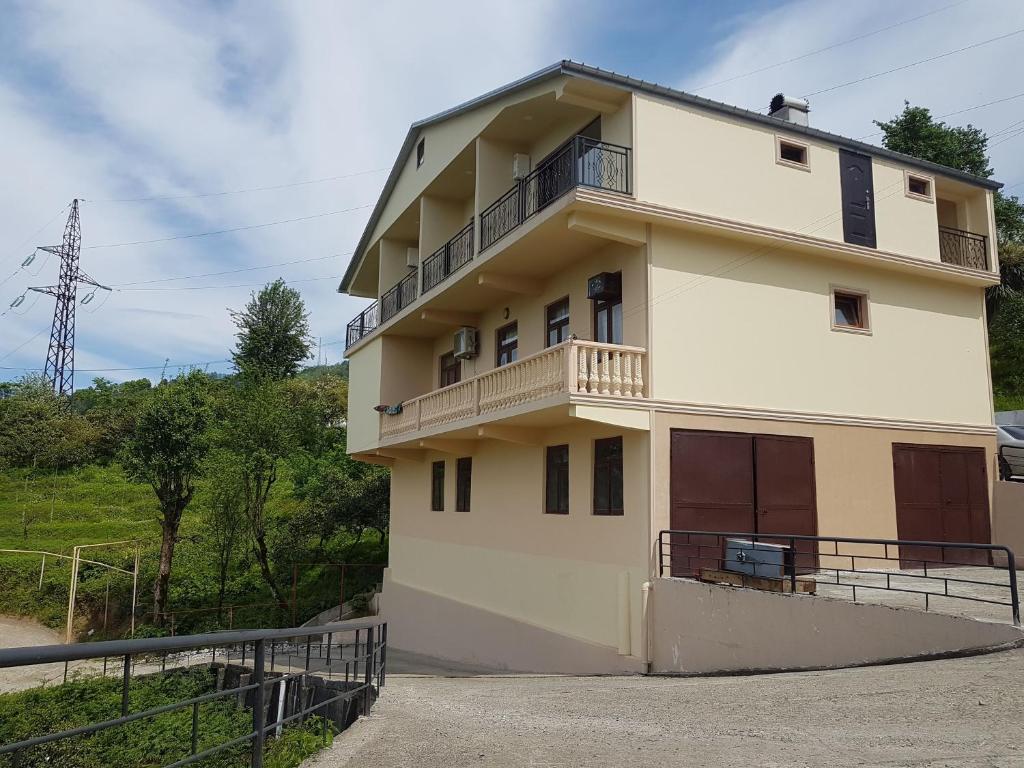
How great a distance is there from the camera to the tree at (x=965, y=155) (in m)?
29.8

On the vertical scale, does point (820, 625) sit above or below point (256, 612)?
above

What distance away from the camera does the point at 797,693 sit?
22.6 feet

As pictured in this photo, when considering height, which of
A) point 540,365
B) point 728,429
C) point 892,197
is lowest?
point 728,429

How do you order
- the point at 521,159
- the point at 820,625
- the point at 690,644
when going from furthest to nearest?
the point at 521,159 → the point at 690,644 → the point at 820,625

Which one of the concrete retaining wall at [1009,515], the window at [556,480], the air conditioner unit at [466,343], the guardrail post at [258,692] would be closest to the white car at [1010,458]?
the concrete retaining wall at [1009,515]

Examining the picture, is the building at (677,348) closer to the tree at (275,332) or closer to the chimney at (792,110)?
the chimney at (792,110)

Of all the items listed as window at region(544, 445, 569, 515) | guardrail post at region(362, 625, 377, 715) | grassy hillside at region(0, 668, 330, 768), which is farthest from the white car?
grassy hillside at region(0, 668, 330, 768)

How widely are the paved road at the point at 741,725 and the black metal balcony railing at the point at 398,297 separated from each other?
1357 centimetres

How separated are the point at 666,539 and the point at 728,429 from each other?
2249 millimetres

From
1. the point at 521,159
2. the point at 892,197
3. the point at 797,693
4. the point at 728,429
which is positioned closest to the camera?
the point at 797,693

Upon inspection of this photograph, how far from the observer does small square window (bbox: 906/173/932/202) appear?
15.3m

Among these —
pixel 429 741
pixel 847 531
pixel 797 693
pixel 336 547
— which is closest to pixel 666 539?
pixel 847 531

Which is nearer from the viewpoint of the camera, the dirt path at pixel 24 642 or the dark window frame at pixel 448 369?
the dirt path at pixel 24 642

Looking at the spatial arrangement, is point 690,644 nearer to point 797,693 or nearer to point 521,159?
point 797,693
